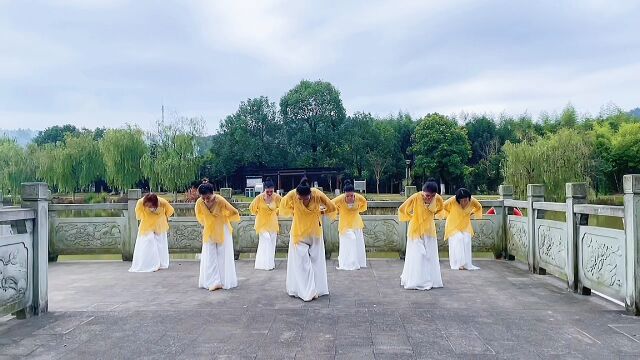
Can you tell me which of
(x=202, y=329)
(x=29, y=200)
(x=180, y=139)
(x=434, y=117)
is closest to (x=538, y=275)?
(x=202, y=329)

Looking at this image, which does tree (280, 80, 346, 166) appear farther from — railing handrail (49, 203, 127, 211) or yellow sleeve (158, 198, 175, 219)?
yellow sleeve (158, 198, 175, 219)

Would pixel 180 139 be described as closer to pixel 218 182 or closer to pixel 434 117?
pixel 218 182

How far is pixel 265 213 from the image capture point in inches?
355

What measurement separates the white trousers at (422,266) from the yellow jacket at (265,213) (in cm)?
283

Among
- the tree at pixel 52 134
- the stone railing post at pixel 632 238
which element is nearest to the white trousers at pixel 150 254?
the stone railing post at pixel 632 238

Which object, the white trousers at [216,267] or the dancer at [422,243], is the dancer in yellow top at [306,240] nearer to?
the white trousers at [216,267]

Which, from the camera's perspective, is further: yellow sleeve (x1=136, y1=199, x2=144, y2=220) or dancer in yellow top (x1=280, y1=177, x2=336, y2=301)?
yellow sleeve (x1=136, y1=199, x2=144, y2=220)

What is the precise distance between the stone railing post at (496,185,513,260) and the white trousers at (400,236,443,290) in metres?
2.94

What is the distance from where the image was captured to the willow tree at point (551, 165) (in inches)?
1037

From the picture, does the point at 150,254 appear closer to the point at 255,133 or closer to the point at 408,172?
the point at 408,172

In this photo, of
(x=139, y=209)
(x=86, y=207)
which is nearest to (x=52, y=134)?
(x=86, y=207)

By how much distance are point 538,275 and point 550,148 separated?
21.5 m

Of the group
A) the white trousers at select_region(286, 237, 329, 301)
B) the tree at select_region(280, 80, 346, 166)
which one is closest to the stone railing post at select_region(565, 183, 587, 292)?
the white trousers at select_region(286, 237, 329, 301)

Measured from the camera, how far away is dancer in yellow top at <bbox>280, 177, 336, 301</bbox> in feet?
20.7
